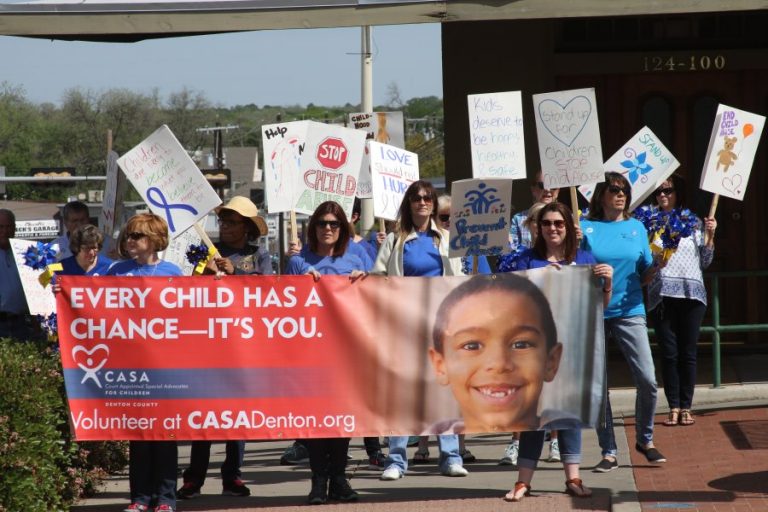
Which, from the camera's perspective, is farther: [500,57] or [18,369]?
[500,57]

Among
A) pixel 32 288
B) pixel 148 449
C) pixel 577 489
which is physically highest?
pixel 32 288

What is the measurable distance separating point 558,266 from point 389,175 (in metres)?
2.40

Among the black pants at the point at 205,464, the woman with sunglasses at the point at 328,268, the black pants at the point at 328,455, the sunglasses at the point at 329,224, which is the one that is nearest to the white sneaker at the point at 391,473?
the woman with sunglasses at the point at 328,268

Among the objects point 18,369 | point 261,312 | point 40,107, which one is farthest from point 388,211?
point 40,107

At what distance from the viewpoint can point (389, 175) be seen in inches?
379

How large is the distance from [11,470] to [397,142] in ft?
16.3

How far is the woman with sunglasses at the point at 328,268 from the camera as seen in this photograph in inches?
303

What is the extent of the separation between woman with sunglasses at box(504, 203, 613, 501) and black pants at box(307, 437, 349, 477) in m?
0.99

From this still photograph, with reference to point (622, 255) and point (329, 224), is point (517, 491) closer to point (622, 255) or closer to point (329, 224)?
point (622, 255)

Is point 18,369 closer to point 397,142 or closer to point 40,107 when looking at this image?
point 397,142

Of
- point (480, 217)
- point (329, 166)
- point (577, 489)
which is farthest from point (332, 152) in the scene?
point (577, 489)

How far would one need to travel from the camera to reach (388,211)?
31.5 ft

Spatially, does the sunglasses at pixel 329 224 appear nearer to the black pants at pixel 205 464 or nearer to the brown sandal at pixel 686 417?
the black pants at pixel 205 464

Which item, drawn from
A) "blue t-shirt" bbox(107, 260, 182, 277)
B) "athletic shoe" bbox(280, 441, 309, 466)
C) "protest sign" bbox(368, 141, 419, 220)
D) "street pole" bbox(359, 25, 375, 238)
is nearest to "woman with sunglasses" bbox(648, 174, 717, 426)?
"protest sign" bbox(368, 141, 419, 220)
